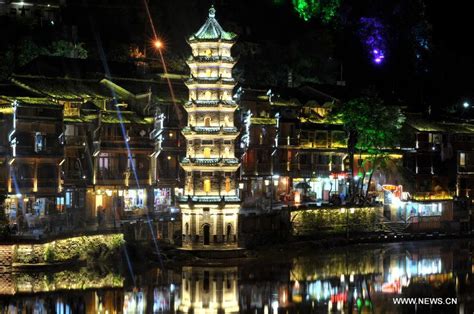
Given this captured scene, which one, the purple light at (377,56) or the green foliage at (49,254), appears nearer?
the green foliage at (49,254)

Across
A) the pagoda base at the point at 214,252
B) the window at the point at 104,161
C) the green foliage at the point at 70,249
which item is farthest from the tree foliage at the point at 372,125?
the green foliage at the point at 70,249

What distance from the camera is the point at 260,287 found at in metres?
57.8

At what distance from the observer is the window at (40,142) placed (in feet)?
230

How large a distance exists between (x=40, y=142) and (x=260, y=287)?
77.4 feet

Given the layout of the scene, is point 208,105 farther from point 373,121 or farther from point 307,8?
point 307,8

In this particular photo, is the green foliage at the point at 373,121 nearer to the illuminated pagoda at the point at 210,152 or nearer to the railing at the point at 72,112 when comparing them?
the illuminated pagoda at the point at 210,152

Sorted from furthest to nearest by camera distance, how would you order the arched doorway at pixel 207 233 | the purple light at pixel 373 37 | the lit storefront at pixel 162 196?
the purple light at pixel 373 37
the lit storefront at pixel 162 196
the arched doorway at pixel 207 233

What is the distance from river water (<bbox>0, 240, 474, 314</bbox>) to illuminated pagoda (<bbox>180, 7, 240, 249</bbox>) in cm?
352

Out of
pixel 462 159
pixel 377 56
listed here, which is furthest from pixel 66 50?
pixel 462 159

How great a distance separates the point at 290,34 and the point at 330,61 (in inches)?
274

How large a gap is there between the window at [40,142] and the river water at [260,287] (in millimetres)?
14485

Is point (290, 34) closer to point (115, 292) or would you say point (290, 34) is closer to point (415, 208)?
point (415, 208)

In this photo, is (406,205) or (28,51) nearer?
(406,205)

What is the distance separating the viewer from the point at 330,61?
108 m
